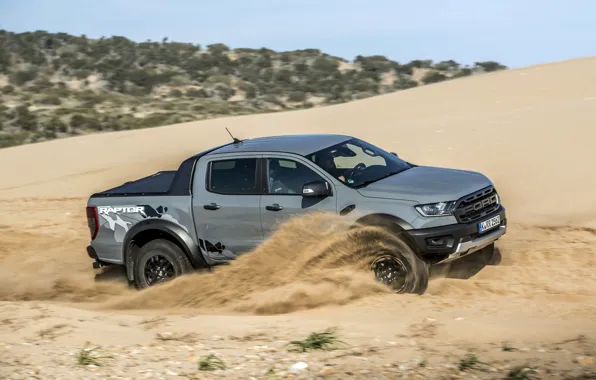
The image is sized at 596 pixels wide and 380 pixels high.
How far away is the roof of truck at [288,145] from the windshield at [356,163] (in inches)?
4.0

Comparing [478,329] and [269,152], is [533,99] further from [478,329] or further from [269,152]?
[478,329]

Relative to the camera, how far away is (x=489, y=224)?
8711 millimetres

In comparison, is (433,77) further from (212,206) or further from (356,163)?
(212,206)

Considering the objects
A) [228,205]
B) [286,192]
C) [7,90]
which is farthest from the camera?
[7,90]

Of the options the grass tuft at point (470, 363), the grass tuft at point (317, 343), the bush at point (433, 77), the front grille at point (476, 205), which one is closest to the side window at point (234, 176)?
the front grille at point (476, 205)

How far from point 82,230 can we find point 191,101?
32.6 metres

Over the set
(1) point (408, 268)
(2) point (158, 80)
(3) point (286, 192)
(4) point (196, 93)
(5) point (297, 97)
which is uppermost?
(2) point (158, 80)

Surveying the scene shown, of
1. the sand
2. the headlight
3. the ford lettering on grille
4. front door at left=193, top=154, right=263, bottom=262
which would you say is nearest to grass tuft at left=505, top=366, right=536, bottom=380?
the sand

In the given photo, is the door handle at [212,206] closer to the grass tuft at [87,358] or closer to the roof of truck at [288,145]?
the roof of truck at [288,145]

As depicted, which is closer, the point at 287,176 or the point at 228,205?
the point at 287,176

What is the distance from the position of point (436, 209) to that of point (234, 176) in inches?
89.3

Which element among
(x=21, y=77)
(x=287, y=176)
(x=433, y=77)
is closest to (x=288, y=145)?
(x=287, y=176)

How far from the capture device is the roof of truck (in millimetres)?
9070

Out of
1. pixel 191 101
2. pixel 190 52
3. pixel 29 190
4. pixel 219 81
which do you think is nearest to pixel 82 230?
pixel 29 190
